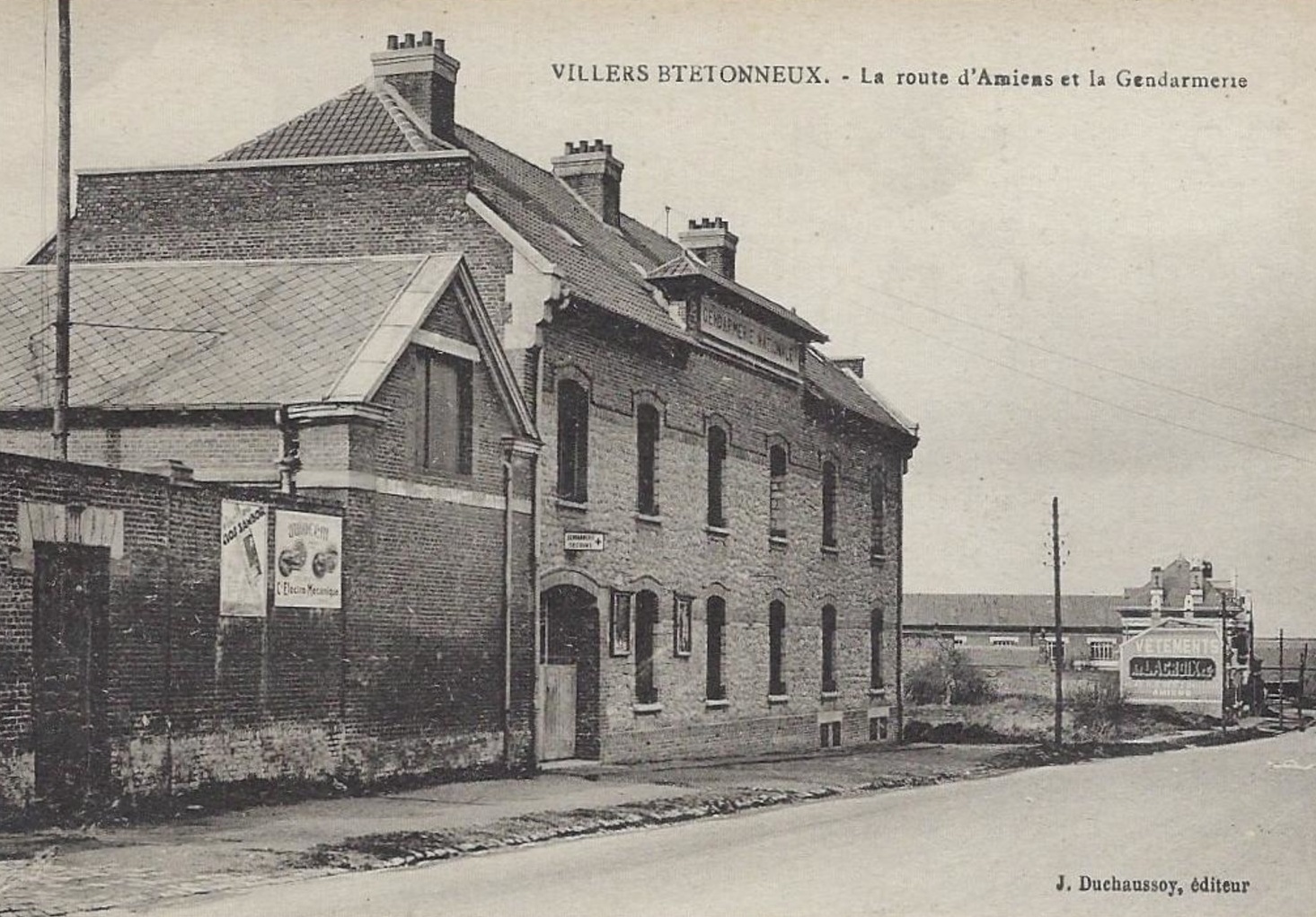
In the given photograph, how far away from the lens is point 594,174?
3053 centimetres

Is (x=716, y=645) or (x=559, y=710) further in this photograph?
(x=716, y=645)

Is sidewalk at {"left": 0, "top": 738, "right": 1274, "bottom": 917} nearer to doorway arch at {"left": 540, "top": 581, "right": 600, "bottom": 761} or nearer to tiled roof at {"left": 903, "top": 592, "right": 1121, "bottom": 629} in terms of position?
doorway arch at {"left": 540, "top": 581, "right": 600, "bottom": 761}

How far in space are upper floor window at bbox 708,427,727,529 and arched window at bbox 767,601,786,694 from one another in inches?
119

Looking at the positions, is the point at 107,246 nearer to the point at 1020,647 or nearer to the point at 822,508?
the point at 822,508

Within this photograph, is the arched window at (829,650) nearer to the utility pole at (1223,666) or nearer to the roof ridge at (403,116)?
the roof ridge at (403,116)

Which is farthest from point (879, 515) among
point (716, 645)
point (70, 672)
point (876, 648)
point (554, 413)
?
point (70, 672)

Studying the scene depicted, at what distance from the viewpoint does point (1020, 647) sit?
350ft

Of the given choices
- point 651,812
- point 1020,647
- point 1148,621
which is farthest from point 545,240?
point 1020,647

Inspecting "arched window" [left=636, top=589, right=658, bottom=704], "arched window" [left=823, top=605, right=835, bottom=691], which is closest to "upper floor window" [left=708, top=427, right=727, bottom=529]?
"arched window" [left=636, top=589, right=658, bottom=704]

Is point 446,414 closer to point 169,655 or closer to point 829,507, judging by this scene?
point 169,655

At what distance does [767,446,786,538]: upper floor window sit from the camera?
1211 inches

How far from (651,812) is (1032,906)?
20.9 ft

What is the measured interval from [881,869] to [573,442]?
11154 millimetres

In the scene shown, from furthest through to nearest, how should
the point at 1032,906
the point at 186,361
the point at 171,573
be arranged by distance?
1. the point at 186,361
2. the point at 171,573
3. the point at 1032,906
